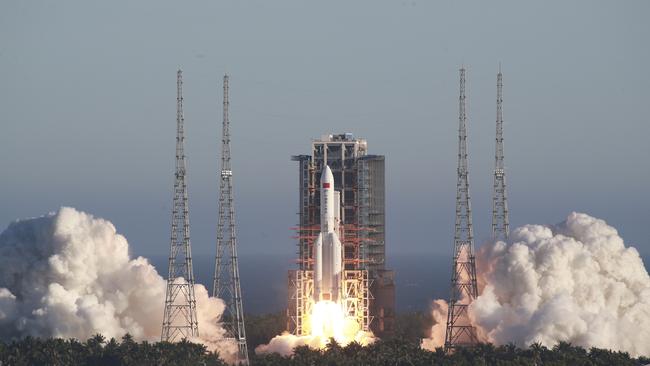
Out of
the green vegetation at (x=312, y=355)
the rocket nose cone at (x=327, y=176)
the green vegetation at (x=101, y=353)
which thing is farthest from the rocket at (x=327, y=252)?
the green vegetation at (x=101, y=353)

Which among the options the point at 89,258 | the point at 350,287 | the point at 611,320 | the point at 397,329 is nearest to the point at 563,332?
the point at 611,320

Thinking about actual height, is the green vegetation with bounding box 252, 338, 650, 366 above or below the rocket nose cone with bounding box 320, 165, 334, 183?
below

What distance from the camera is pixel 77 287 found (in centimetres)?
13475

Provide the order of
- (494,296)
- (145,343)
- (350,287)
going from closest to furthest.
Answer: (145,343), (494,296), (350,287)

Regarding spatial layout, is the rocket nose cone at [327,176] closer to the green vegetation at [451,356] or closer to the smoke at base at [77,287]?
the smoke at base at [77,287]

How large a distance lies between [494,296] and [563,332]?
765cm

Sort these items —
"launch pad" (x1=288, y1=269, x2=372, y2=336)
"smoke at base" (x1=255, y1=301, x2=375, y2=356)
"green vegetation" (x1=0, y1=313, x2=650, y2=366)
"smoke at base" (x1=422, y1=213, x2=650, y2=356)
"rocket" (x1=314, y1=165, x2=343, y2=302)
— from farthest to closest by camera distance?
"launch pad" (x1=288, y1=269, x2=372, y2=336), "rocket" (x1=314, y1=165, x2=343, y2=302), "smoke at base" (x1=255, y1=301, x2=375, y2=356), "smoke at base" (x1=422, y1=213, x2=650, y2=356), "green vegetation" (x1=0, y1=313, x2=650, y2=366)

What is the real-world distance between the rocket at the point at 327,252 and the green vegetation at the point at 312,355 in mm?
12721

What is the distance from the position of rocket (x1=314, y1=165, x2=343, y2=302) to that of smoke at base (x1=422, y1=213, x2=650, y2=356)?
45.2 ft

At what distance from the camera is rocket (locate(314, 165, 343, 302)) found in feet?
449

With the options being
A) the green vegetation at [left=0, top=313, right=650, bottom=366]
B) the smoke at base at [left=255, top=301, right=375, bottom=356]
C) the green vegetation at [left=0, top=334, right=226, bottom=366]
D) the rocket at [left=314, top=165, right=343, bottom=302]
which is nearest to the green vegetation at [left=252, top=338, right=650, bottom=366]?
the green vegetation at [left=0, top=313, right=650, bottom=366]

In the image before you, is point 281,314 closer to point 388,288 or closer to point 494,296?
point 388,288

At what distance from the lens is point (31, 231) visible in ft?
454

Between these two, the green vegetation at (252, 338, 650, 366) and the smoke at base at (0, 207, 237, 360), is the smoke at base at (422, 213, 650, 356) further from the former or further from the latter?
the smoke at base at (0, 207, 237, 360)
